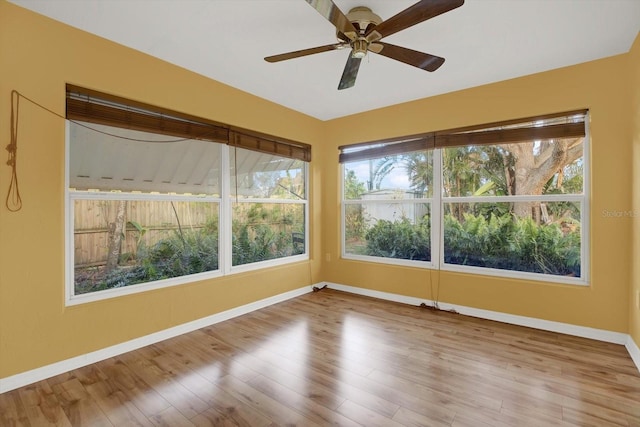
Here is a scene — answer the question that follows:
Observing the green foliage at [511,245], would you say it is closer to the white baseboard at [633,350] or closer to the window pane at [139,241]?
the white baseboard at [633,350]

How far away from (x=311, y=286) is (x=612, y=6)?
4.04 m

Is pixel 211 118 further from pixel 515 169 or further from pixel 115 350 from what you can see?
pixel 515 169

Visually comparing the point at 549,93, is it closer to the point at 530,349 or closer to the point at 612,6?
the point at 612,6

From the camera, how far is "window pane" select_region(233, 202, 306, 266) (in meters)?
3.65

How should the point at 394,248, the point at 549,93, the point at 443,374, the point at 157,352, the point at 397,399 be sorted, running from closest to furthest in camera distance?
1. the point at 397,399
2. the point at 443,374
3. the point at 157,352
4. the point at 549,93
5. the point at 394,248

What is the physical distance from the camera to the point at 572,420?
1753mm

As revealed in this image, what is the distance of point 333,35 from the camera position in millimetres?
2459

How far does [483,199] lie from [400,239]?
113 cm

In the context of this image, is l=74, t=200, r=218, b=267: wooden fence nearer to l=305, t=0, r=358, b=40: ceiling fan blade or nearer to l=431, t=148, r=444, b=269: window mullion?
l=305, t=0, r=358, b=40: ceiling fan blade

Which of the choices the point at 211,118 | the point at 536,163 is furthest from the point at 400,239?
the point at 211,118

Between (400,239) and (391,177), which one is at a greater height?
(391,177)

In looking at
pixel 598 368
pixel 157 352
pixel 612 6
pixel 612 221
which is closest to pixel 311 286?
pixel 157 352

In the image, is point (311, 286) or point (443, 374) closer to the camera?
point (443, 374)

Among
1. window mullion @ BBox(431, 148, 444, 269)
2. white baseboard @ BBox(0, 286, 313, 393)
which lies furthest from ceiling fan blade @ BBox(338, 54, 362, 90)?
white baseboard @ BBox(0, 286, 313, 393)
